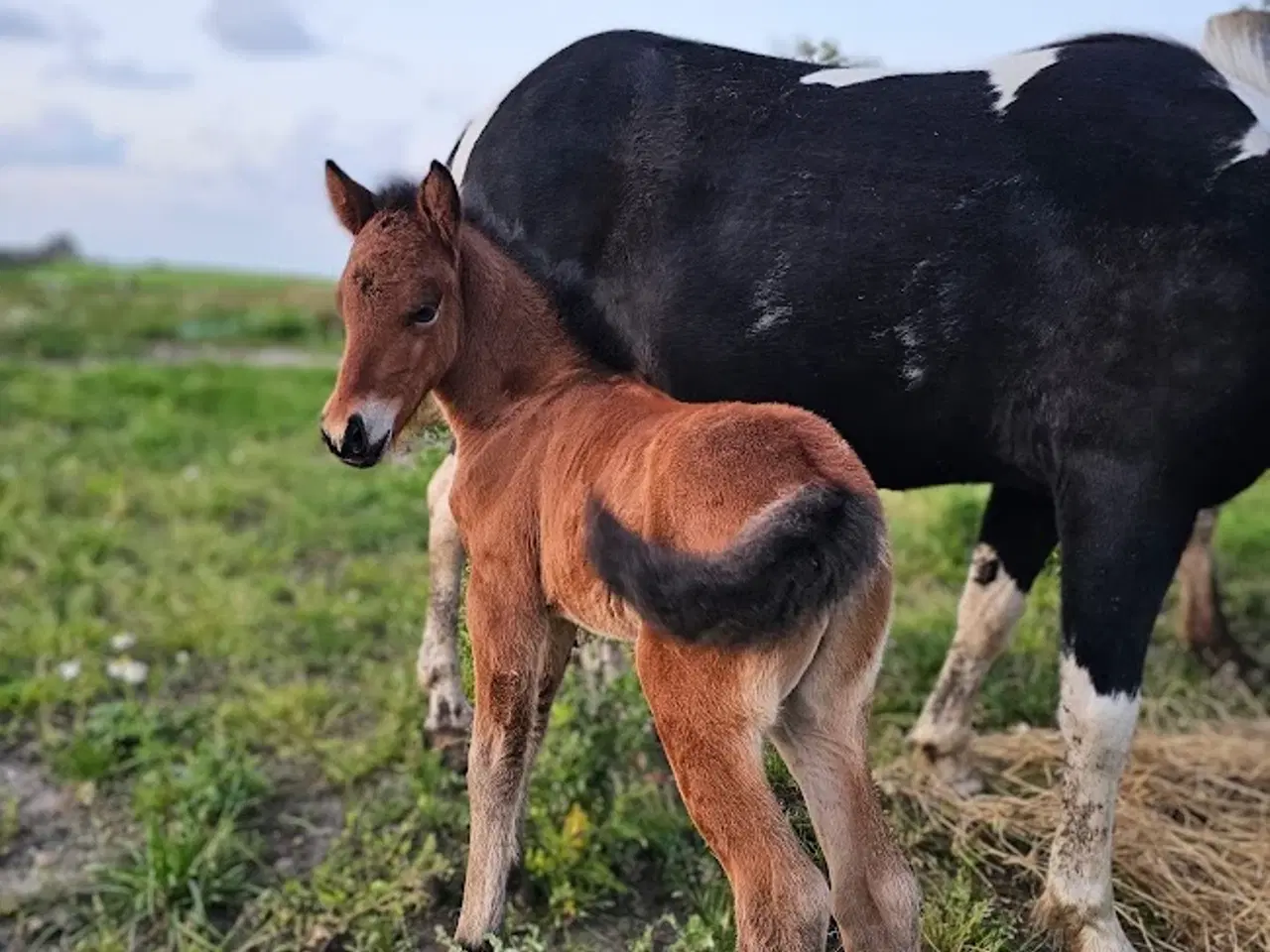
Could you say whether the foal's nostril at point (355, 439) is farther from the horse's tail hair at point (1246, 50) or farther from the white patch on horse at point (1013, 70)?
the horse's tail hair at point (1246, 50)

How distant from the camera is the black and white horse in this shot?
109 inches

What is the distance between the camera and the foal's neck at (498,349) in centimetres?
283

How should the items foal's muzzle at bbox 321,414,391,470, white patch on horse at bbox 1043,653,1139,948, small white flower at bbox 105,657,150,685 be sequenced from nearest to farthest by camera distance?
foal's muzzle at bbox 321,414,391,470 < white patch on horse at bbox 1043,653,1139,948 < small white flower at bbox 105,657,150,685

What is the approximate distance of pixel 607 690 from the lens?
399 centimetres

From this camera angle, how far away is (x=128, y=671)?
492 centimetres

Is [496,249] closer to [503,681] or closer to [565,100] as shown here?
[565,100]

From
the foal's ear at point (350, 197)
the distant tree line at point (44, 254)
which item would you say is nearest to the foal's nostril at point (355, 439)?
the foal's ear at point (350, 197)

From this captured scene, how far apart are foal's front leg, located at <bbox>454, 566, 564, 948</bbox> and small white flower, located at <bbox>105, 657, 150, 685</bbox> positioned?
2.48 m

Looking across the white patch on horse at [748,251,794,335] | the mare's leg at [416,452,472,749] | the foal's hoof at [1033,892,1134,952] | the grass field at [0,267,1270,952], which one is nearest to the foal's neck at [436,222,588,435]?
the white patch on horse at [748,251,794,335]

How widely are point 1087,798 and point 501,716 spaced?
4.53 feet

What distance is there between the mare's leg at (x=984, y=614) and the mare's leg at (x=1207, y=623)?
1.70 metres

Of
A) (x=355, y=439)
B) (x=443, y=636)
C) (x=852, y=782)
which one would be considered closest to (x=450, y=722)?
(x=443, y=636)

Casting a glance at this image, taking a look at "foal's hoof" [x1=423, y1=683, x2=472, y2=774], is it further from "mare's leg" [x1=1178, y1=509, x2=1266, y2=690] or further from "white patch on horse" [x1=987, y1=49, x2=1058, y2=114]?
"mare's leg" [x1=1178, y1=509, x2=1266, y2=690]

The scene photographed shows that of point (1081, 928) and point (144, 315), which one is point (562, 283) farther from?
point (144, 315)
